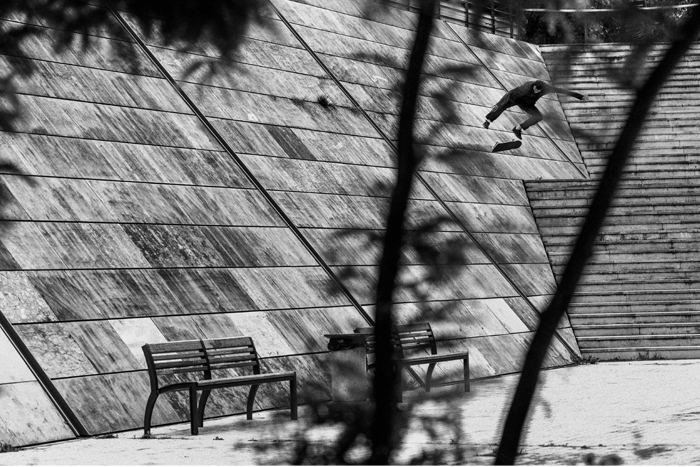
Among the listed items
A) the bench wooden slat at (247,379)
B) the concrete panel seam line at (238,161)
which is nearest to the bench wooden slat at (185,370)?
the bench wooden slat at (247,379)

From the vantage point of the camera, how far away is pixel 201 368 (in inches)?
368

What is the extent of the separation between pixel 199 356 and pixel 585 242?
23.5 ft

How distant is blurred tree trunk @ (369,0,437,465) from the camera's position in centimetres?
257

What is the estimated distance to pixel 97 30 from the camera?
11.0 feet

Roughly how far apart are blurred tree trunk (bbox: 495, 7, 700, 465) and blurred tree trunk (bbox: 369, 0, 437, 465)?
0.94 ft

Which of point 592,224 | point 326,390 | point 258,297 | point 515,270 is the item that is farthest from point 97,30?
point 515,270

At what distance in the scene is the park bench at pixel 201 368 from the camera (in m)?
8.76

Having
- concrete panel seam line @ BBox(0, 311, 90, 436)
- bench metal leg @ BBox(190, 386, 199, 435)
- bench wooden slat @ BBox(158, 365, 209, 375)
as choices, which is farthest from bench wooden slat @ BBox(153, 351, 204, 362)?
concrete panel seam line @ BBox(0, 311, 90, 436)

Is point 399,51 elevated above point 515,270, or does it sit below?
above

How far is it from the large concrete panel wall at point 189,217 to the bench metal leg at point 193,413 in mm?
707

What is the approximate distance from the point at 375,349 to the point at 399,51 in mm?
818

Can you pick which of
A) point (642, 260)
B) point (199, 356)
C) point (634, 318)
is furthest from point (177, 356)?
point (642, 260)

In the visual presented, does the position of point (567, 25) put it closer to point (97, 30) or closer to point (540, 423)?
point (97, 30)

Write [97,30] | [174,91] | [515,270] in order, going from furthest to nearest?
[515,270] < [174,91] < [97,30]
